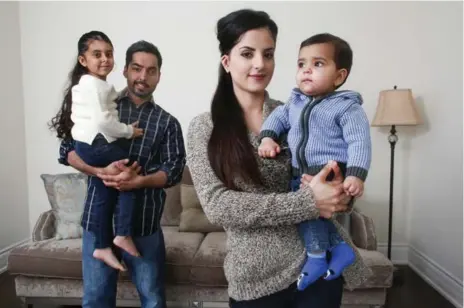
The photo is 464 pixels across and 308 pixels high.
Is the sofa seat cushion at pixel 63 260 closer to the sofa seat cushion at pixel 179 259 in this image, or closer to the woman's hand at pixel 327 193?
the sofa seat cushion at pixel 179 259

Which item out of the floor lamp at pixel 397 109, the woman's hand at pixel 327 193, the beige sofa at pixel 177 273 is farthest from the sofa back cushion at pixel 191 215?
the woman's hand at pixel 327 193

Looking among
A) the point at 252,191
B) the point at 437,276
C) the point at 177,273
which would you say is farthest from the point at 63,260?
the point at 437,276

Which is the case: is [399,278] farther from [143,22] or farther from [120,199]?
[143,22]

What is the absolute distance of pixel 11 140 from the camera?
2.77m

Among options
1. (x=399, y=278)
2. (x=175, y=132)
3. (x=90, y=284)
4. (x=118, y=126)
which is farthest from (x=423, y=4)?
(x=90, y=284)

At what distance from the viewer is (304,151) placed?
3.16ft

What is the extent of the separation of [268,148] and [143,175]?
24.4 inches

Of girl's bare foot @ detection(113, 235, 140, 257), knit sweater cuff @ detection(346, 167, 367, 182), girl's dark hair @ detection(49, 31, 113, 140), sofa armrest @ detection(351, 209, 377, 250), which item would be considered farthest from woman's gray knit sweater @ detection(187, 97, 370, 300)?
sofa armrest @ detection(351, 209, 377, 250)

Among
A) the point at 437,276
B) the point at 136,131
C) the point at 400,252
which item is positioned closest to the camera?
the point at 136,131

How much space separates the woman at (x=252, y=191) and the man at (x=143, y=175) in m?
0.43

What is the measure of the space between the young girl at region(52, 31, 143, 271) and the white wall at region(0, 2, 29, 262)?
5.29 feet

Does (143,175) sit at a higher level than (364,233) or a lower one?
higher

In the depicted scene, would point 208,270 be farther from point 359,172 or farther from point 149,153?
point 359,172

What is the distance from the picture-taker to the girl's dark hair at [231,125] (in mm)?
942
